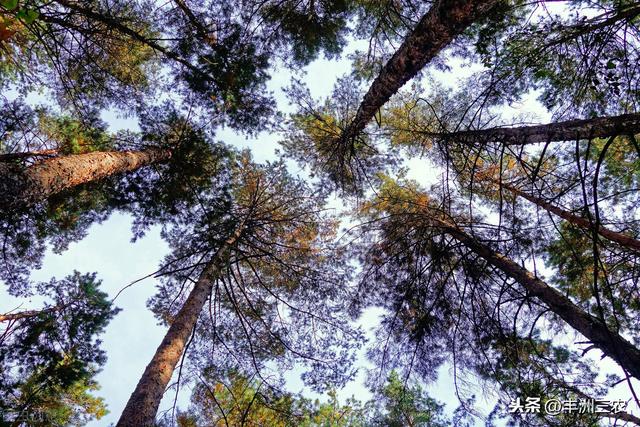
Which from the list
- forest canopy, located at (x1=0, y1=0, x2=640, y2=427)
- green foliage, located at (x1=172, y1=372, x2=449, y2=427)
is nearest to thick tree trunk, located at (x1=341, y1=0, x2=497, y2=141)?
forest canopy, located at (x1=0, y1=0, x2=640, y2=427)

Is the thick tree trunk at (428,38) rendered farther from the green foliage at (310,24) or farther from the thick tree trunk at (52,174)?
the thick tree trunk at (52,174)

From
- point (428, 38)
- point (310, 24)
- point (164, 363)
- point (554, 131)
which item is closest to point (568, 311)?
point (554, 131)

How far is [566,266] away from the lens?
7.41 metres

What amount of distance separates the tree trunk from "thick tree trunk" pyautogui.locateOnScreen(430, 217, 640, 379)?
12.8ft

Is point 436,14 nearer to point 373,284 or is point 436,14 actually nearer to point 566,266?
point 373,284

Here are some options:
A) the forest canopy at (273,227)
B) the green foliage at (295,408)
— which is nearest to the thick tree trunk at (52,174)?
the forest canopy at (273,227)

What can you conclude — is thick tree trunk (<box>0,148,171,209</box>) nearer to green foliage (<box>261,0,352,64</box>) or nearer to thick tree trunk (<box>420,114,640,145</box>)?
green foliage (<box>261,0,352,64</box>)

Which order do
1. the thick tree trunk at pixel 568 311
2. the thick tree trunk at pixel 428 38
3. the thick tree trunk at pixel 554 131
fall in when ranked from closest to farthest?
the thick tree trunk at pixel 554 131 → the thick tree trunk at pixel 428 38 → the thick tree trunk at pixel 568 311

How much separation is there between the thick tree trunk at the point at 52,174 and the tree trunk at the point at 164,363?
89.9 inches

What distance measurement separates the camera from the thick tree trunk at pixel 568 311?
3.82 meters

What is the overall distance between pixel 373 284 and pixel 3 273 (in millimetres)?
7534

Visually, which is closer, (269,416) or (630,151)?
(630,151)

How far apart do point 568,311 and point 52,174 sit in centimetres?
690

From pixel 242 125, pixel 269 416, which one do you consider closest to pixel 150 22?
pixel 242 125
